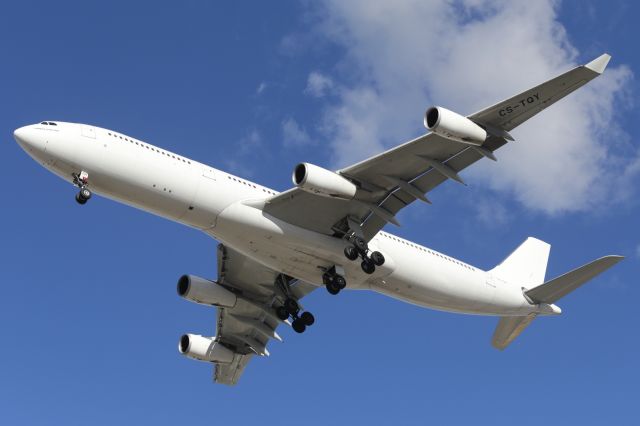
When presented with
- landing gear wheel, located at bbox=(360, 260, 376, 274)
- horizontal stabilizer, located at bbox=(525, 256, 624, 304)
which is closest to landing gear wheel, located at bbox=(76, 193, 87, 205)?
landing gear wheel, located at bbox=(360, 260, 376, 274)

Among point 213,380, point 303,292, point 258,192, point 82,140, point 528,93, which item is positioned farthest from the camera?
point 213,380

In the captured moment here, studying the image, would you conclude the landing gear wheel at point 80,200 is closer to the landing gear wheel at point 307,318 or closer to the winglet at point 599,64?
the landing gear wheel at point 307,318

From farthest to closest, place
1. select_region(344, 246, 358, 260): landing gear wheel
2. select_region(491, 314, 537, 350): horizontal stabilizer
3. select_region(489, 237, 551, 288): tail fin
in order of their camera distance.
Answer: select_region(489, 237, 551, 288): tail fin
select_region(491, 314, 537, 350): horizontal stabilizer
select_region(344, 246, 358, 260): landing gear wheel

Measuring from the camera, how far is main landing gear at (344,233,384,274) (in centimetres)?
3331

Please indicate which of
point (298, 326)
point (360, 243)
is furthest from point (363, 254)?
point (298, 326)

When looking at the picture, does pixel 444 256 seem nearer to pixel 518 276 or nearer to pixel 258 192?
pixel 518 276

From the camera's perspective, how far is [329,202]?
107 ft

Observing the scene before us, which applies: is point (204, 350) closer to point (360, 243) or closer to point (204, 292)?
point (204, 292)

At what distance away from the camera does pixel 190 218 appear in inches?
1253

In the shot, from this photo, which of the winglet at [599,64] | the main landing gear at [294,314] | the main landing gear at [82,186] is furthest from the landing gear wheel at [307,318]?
the winglet at [599,64]

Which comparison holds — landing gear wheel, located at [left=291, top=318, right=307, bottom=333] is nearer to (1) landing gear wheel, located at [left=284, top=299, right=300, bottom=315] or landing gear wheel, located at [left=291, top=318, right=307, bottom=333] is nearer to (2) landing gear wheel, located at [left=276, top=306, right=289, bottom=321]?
(1) landing gear wheel, located at [left=284, top=299, right=300, bottom=315]

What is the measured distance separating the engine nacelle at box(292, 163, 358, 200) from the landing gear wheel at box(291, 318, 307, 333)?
9.29m

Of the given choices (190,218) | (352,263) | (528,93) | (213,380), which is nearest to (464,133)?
(528,93)

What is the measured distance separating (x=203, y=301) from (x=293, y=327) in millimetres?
4298
